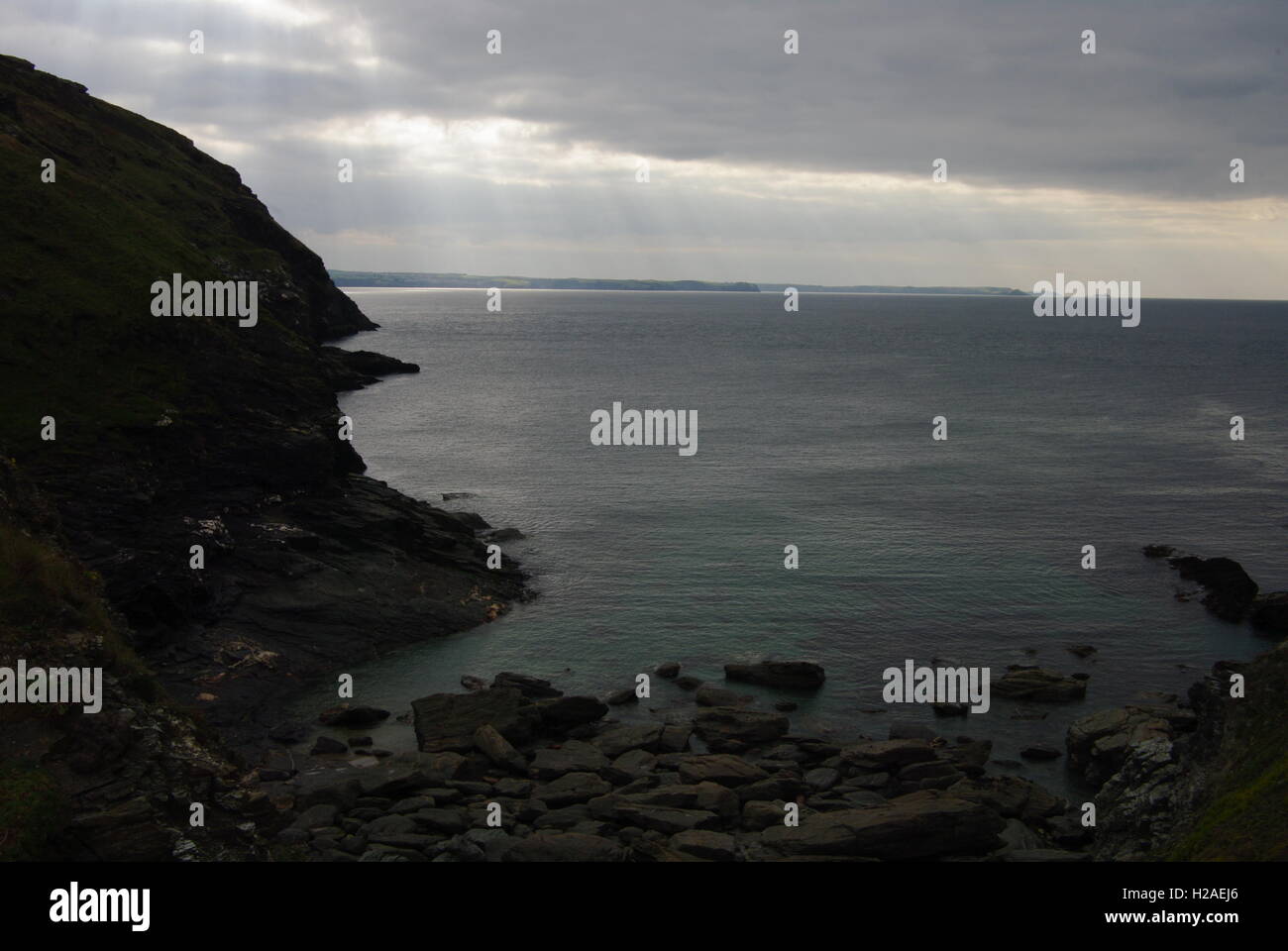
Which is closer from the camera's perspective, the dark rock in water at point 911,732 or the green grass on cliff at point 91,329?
the dark rock in water at point 911,732

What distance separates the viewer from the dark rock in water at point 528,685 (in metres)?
39.8

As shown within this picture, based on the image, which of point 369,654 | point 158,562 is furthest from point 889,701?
point 158,562

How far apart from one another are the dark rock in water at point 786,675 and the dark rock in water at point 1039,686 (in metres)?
7.46

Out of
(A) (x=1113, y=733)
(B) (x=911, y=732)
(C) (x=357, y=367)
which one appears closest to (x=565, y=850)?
(B) (x=911, y=732)

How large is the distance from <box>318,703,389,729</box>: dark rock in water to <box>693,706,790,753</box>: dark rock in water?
1223cm

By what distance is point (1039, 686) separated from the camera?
41062 millimetres

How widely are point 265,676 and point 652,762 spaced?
17.4m

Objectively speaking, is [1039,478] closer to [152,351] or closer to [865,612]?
[865,612]

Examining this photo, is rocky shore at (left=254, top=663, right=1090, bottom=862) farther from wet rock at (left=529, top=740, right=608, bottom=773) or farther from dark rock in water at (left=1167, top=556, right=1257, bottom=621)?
dark rock in water at (left=1167, top=556, right=1257, bottom=621)

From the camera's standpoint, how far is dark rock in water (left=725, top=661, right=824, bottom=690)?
1645 inches

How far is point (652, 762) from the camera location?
33.6 metres

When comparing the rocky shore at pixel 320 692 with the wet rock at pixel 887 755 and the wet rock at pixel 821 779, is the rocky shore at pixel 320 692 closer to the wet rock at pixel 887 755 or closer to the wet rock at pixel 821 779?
the wet rock at pixel 887 755

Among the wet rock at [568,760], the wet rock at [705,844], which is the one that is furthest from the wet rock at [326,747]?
the wet rock at [705,844]

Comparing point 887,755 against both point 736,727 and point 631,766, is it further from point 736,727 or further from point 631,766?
point 631,766
